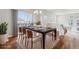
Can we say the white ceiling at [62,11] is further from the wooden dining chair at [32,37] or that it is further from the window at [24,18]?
the wooden dining chair at [32,37]

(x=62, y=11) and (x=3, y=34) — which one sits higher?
(x=62, y=11)

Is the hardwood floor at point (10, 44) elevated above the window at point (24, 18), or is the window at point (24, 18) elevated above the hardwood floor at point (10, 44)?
the window at point (24, 18)

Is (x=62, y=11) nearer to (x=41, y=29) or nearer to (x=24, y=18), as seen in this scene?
(x=41, y=29)

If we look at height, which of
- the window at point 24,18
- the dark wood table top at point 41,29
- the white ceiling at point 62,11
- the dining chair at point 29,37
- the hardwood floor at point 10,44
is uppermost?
the white ceiling at point 62,11

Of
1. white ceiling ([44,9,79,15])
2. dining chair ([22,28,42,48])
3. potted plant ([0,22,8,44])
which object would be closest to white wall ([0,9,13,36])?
potted plant ([0,22,8,44])

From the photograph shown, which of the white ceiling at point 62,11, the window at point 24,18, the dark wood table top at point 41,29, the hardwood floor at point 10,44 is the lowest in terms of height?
the hardwood floor at point 10,44

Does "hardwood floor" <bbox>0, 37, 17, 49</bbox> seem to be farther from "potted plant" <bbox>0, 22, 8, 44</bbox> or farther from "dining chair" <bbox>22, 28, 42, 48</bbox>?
"dining chair" <bbox>22, 28, 42, 48</bbox>

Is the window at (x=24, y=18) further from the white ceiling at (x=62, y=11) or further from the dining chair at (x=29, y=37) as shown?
the white ceiling at (x=62, y=11)

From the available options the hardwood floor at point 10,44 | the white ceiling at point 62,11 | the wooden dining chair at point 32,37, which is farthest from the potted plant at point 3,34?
the white ceiling at point 62,11

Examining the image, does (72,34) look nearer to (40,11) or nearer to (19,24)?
(40,11)

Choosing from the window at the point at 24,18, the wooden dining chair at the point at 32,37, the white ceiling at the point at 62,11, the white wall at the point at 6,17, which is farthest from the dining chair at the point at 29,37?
the white ceiling at the point at 62,11

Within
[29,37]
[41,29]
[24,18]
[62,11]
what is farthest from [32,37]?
[62,11]
